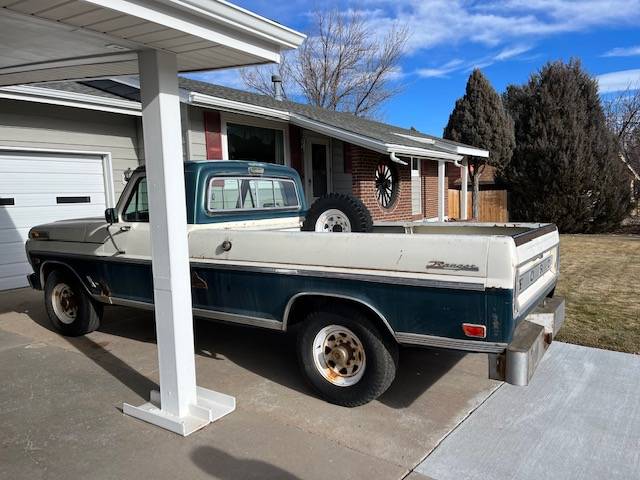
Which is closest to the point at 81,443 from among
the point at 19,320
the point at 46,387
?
the point at 46,387

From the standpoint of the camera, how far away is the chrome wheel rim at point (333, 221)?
16.5 ft

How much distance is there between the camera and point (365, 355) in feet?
12.3

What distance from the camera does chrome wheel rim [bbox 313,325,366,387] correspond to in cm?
385

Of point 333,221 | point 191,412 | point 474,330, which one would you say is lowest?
point 191,412

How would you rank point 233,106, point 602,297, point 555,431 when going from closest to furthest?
point 555,431 → point 602,297 → point 233,106

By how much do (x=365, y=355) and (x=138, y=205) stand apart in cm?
281

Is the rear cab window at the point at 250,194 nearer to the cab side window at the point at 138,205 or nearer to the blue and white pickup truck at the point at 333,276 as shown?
the blue and white pickup truck at the point at 333,276

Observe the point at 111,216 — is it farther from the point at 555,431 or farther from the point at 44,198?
the point at 44,198

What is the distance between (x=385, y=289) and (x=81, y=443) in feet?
7.41

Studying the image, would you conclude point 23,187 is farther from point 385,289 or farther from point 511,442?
point 511,442

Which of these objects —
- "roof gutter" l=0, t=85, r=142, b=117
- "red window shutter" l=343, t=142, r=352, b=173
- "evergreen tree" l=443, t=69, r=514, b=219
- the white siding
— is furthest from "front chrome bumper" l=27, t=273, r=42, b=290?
"evergreen tree" l=443, t=69, r=514, b=219

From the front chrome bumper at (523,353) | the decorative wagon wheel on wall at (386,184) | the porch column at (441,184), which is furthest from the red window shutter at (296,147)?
the front chrome bumper at (523,353)

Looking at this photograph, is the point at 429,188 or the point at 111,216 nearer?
the point at 111,216

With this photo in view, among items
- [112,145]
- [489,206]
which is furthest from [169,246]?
[489,206]
